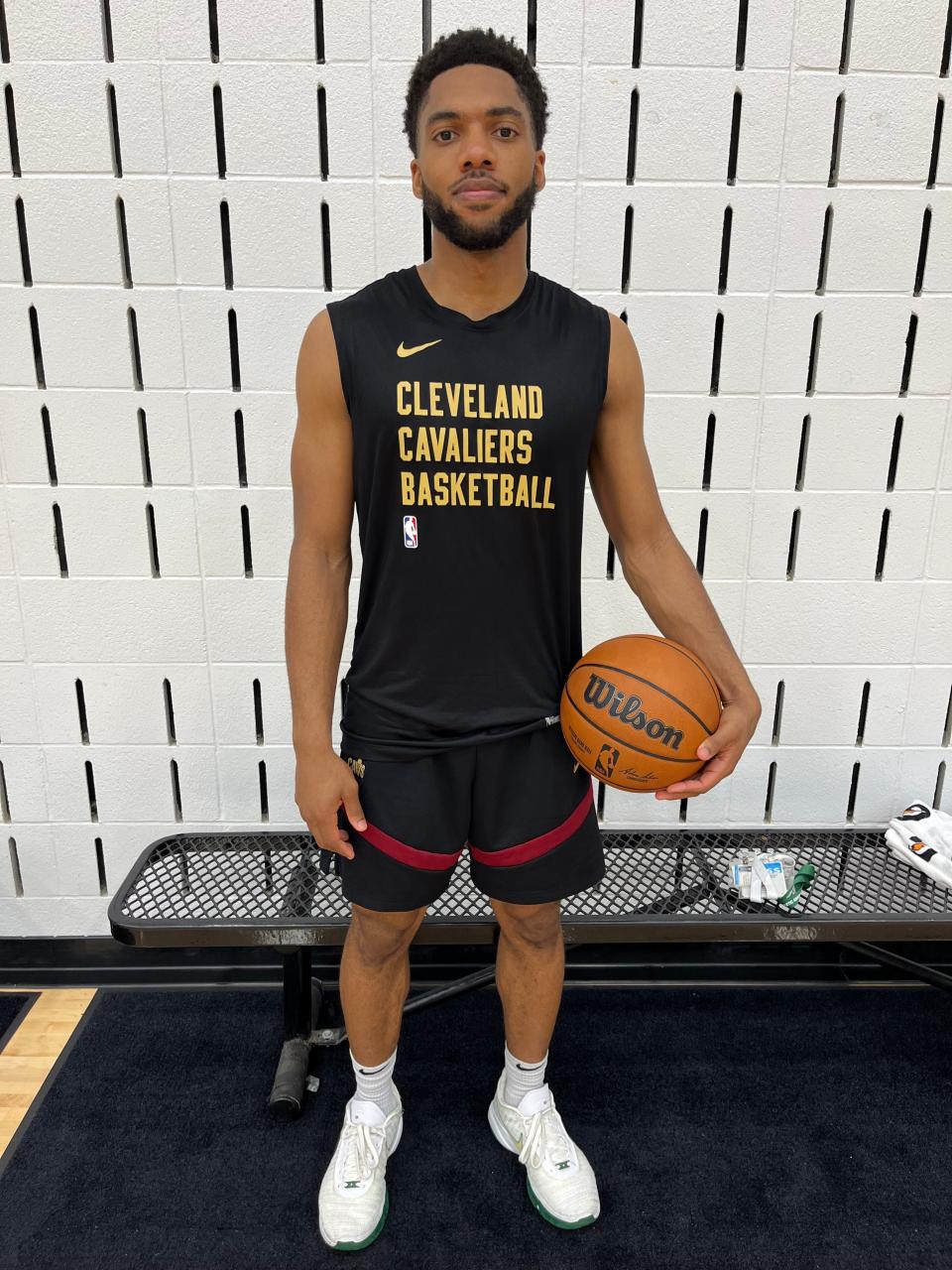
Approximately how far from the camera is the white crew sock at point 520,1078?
2049 mm

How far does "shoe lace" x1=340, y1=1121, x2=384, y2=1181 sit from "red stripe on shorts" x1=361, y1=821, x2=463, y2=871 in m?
0.69

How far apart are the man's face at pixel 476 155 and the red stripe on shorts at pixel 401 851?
1.04 meters

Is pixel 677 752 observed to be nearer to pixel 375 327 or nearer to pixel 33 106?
pixel 375 327

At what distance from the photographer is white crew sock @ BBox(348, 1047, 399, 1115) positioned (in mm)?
1985

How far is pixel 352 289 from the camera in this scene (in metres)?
2.24

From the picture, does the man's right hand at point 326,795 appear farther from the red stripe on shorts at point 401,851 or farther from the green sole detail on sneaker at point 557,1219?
the green sole detail on sneaker at point 557,1219

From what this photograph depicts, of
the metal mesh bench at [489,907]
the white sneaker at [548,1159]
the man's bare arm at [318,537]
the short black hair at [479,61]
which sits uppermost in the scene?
the short black hair at [479,61]

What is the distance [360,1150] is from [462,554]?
1303 mm

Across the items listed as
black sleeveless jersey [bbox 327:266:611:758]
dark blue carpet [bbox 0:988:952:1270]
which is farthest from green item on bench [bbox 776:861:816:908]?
black sleeveless jersey [bbox 327:266:611:758]

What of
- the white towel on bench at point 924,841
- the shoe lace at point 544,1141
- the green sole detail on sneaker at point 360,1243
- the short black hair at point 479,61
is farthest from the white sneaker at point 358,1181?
the short black hair at point 479,61

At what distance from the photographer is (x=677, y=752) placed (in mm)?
1618

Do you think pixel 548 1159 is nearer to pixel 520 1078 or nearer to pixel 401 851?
pixel 520 1078

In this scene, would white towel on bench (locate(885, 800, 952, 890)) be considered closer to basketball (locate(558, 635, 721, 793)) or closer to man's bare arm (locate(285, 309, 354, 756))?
basketball (locate(558, 635, 721, 793))

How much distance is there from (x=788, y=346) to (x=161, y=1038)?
95.9 inches
